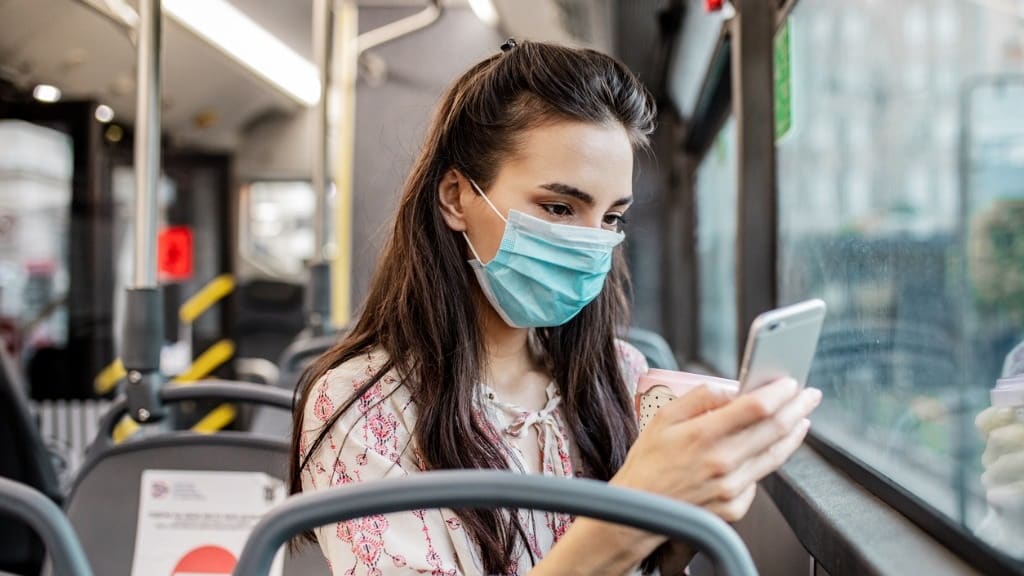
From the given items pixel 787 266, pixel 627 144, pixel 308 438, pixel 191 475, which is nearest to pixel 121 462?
pixel 191 475

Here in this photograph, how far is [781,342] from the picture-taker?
87 centimetres

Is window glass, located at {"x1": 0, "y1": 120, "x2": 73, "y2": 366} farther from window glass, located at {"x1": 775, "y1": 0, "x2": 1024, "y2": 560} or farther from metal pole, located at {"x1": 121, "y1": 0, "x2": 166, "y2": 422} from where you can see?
window glass, located at {"x1": 775, "y1": 0, "x2": 1024, "y2": 560}

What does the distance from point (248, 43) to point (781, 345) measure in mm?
4253

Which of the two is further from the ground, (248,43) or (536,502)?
(248,43)

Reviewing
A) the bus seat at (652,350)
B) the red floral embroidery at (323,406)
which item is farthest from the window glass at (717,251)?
the red floral embroidery at (323,406)

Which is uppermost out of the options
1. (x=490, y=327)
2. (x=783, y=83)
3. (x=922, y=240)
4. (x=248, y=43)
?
(x=248, y=43)

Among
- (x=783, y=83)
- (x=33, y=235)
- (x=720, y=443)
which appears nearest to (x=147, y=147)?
(x=783, y=83)

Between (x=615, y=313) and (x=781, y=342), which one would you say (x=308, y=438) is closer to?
(x=615, y=313)

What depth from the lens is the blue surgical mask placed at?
1352 millimetres

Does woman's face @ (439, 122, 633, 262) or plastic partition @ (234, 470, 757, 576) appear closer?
plastic partition @ (234, 470, 757, 576)

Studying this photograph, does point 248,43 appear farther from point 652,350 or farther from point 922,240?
point 922,240

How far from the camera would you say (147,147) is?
78.7 inches

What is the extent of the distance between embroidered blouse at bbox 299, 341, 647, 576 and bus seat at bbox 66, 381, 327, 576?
0.43 metres

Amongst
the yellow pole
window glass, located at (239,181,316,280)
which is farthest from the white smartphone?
the yellow pole
